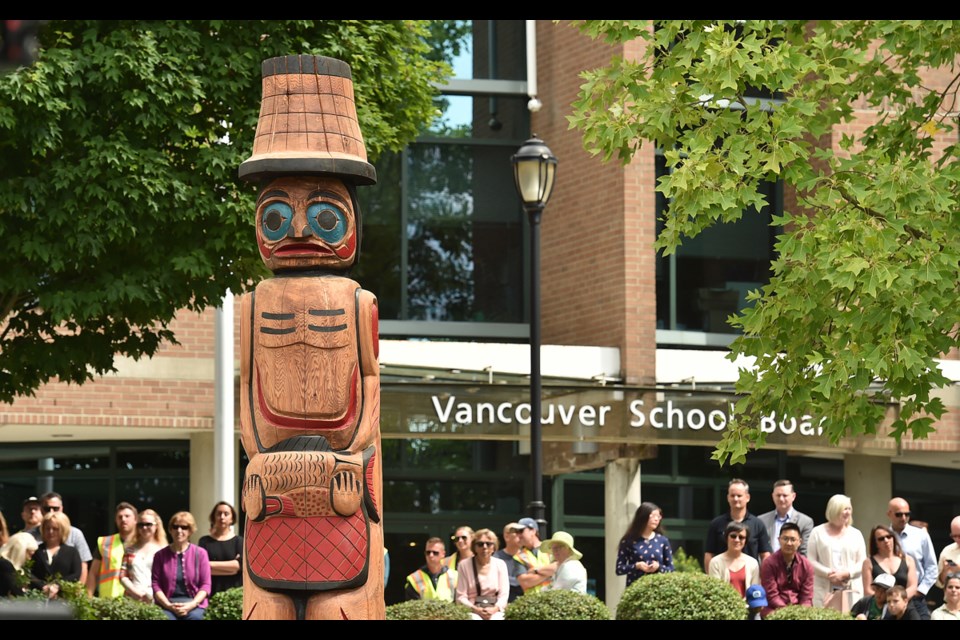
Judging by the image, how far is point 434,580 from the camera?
1306 centimetres

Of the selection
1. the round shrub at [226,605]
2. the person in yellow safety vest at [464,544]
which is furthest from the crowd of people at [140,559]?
the person in yellow safety vest at [464,544]

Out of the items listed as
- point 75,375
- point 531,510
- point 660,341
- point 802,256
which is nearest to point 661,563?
point 531,510

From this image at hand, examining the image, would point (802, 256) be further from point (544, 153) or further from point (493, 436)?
point (493, 436)

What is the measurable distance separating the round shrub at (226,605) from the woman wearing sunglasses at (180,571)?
0.43 feet

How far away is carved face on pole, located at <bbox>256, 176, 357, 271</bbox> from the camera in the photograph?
842 cm

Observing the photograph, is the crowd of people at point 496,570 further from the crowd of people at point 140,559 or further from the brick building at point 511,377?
the brick building at point 511,377

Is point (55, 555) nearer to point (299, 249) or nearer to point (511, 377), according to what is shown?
point (299, 249)

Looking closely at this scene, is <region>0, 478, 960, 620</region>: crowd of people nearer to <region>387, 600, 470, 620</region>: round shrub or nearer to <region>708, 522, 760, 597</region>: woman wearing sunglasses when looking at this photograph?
<region>708, 522, 760, 597</region>: woman wearing sunglasses

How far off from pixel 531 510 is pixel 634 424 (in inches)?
301

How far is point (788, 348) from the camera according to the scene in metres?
10.5

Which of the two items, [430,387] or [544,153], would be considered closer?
[544,153]

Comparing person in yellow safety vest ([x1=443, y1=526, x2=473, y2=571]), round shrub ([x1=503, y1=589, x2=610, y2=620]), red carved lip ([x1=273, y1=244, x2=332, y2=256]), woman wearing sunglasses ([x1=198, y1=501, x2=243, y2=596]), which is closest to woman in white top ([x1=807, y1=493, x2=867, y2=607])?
round shrub ([x1=503, y1=589, x2=610, y2=620])

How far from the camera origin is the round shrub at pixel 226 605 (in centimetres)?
1181

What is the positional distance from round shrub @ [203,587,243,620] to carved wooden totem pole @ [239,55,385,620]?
3784mm
